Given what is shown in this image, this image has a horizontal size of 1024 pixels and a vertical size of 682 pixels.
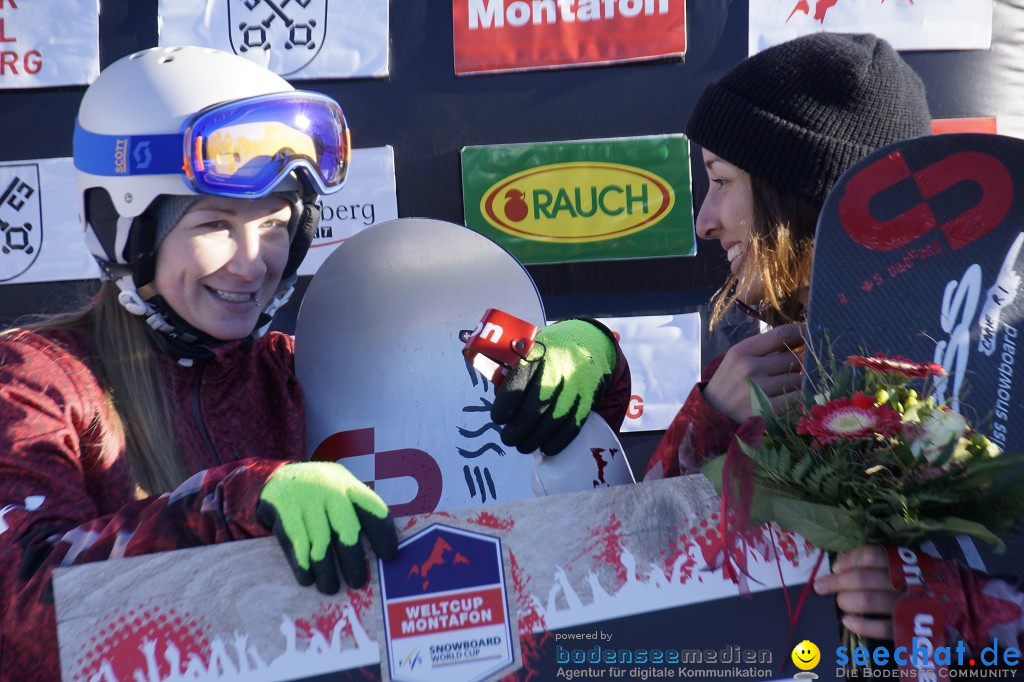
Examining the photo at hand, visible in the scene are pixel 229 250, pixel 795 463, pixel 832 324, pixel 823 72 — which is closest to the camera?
pixel 795 463

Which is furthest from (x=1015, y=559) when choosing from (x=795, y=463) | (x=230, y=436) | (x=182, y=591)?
(x=230, y=436)

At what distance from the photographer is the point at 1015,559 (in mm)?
1272

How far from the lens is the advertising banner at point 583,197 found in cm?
270

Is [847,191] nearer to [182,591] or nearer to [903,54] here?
[182,591]

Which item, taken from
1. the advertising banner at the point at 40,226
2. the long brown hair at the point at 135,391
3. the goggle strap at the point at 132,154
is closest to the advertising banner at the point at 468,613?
the long brown hair at the point at 135,391

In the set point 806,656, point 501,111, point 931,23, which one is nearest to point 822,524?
point 806,656

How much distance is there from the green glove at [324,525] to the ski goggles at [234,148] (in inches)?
25.6

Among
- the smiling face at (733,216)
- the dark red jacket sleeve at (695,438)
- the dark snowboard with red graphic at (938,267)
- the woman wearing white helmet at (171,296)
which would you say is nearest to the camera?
the dark snowboard with red graphic at (938,267)

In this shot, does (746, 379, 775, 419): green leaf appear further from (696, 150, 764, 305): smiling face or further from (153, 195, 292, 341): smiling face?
(153, 195, 292, 341): smiling face

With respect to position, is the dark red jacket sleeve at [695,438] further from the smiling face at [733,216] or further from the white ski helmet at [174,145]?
the white ski helmet at [174,145]

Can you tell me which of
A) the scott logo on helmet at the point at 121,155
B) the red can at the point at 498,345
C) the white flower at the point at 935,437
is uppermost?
the scott logo on helmet at the point at 121,155

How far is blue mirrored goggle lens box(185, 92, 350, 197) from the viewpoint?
1.72m

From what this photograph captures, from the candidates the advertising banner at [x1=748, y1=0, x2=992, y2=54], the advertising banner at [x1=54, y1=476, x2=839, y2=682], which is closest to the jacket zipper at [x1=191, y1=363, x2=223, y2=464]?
the advertising banner at [x1=54, y1=476, x2=839, y2=682]

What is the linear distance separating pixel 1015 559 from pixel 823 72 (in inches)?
32.5
